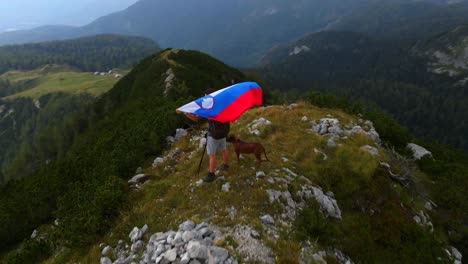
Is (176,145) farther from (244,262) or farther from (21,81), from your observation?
(21,81)

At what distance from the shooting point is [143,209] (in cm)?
982

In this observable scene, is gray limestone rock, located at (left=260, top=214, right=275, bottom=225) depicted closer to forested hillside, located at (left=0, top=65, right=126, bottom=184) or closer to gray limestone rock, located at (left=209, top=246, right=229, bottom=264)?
gray limestone rock, located at (left=209, top=246, right=229, bottom=264)

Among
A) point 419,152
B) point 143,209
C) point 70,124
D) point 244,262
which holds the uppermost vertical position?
point 244,262

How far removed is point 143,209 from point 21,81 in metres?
214

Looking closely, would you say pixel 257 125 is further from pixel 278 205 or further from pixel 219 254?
pixel 219 254

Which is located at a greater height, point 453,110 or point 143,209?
point 143,209

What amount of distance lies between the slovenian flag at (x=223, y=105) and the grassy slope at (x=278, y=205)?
8.30ft

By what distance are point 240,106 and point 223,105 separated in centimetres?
79

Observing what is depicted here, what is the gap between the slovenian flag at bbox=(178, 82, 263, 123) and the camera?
1002 cm

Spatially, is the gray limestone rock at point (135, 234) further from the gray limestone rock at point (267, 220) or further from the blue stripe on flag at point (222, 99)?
the blue stripe on flag at point (222, 99)

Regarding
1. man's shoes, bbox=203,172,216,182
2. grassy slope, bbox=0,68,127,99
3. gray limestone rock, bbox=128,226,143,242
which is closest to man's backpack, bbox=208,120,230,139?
man's shoes, bbox=203,172,216,182

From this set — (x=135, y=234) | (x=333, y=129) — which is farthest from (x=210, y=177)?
(x=333, y=129)

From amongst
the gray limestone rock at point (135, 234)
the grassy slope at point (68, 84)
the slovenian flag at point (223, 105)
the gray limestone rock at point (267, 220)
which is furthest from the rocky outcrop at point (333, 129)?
Result: the grassy slope at point (68, 84)

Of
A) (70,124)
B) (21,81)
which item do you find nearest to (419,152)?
(70,124)
